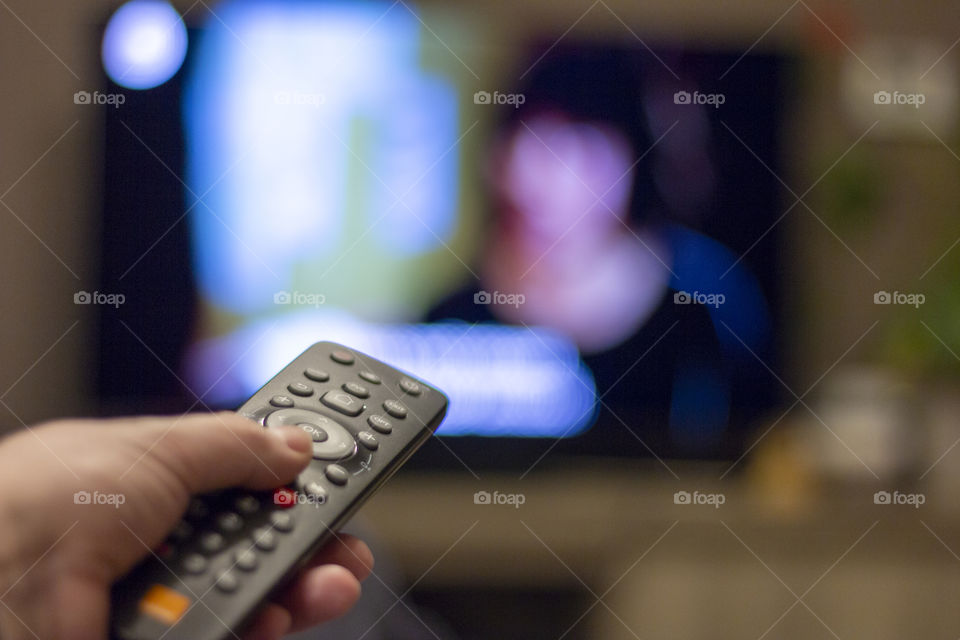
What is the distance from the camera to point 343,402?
0.53 meters

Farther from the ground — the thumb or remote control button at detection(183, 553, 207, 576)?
the thumb

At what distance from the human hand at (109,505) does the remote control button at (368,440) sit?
37mm

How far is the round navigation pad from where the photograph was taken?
0.48 meters

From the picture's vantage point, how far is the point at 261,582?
1.38 ft

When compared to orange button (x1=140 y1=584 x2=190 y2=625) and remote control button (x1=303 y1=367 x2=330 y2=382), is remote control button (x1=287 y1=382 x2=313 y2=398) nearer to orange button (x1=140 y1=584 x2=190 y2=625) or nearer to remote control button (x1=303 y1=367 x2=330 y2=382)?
remote control button (x1=303 y1=367 x2=330 y2=382)

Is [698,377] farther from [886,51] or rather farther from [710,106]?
[886,51]

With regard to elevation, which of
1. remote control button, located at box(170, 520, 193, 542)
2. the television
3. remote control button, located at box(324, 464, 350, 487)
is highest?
the television

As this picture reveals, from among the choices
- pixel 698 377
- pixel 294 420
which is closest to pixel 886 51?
pixel 698 377

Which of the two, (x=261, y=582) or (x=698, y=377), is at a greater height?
(x=698, y=377)

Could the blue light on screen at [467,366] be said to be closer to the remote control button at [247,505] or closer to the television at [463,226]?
the television at [463,226]

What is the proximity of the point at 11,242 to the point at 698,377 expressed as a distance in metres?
1.02

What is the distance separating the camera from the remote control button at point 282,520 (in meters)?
0.44

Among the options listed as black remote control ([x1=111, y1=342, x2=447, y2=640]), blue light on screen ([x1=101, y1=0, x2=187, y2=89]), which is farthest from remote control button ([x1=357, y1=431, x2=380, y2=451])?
blue light on screen ([x1=101, y1=0, x2=187, y2=89])

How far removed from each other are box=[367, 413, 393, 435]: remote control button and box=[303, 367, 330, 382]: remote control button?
5cm
